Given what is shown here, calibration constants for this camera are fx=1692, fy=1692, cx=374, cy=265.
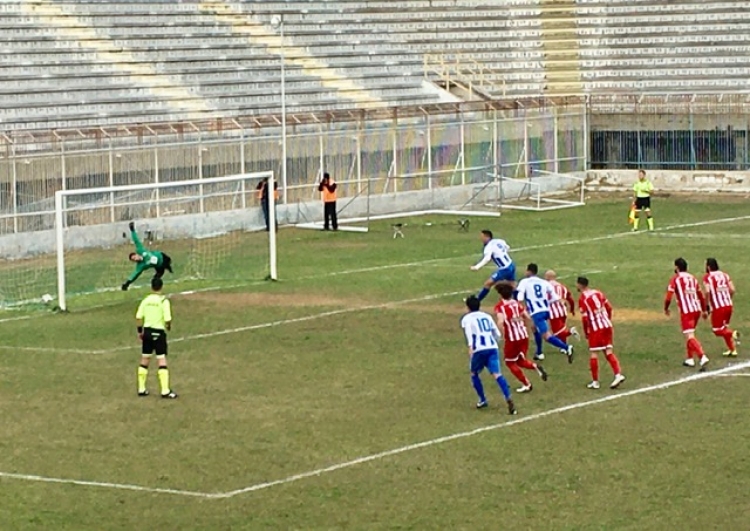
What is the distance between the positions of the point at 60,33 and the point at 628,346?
2872cm

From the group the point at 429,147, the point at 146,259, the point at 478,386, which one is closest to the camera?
the point at 478,386

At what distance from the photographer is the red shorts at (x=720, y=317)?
25422 mm

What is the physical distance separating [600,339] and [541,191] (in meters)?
34.5

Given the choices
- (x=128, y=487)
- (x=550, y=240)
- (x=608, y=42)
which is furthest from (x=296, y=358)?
(x=608, y=42)

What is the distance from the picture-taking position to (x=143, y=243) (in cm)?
3953

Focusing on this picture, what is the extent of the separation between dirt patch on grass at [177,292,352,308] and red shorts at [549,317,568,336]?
696cm

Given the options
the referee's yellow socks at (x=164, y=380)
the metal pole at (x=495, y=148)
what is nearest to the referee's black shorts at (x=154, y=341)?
the referee's yellow socks at (x=164, y=380)

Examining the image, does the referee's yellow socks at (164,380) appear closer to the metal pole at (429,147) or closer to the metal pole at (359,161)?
the metal pole at (359,161)

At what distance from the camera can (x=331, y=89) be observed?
2211 inches

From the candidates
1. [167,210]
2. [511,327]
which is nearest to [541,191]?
[167,210]

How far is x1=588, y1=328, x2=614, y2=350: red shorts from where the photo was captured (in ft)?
75.6

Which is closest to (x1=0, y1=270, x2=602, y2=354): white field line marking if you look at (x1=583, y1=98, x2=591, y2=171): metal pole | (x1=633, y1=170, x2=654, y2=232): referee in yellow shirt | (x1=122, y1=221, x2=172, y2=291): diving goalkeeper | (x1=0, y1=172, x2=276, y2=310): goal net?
(x1=0, y1=172, x2=276, y2=310): goal net

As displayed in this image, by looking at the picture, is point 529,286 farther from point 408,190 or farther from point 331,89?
point 331,89

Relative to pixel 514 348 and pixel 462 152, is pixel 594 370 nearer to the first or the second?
pixel 514 348
